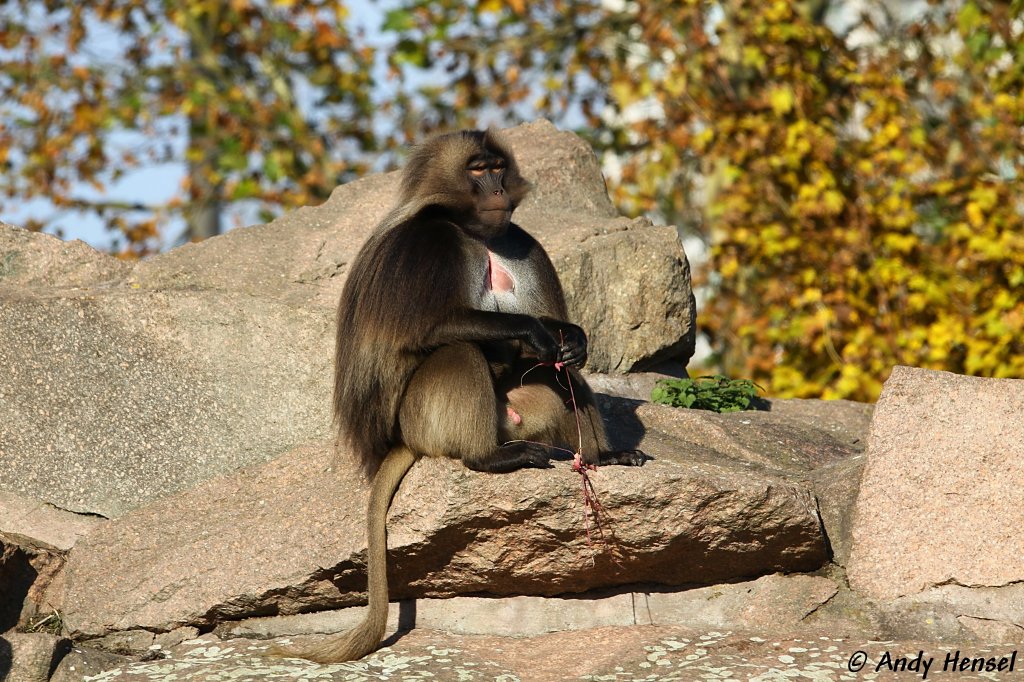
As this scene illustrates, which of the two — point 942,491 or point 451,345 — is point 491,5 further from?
point 942,491

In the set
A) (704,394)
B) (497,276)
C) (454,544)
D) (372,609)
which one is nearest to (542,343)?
(497,276)

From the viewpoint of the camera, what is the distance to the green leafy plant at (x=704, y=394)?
25.0 feet

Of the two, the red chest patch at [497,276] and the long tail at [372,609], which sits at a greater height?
the red chest patch at [497,276]

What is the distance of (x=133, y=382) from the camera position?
6902mm

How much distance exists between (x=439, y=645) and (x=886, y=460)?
7.04ft

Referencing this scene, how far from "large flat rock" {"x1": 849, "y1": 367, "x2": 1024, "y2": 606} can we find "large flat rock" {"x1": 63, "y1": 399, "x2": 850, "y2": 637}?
28 cm

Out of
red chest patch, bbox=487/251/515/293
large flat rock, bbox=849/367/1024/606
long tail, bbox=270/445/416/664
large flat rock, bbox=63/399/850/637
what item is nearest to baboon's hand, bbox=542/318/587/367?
red chest patch, bbox=487/251/515/293

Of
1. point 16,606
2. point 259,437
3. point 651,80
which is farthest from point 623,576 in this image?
point 651,80

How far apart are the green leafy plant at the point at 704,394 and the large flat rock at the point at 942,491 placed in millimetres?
1738

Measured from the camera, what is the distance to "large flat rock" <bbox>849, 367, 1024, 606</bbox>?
5703mm

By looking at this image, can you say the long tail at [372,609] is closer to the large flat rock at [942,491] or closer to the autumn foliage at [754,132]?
the large flat rock at [942,491]
